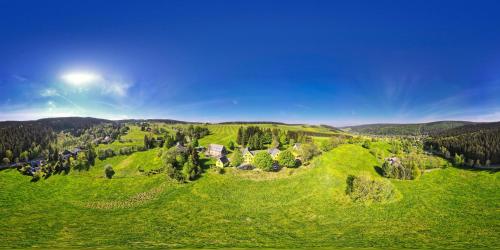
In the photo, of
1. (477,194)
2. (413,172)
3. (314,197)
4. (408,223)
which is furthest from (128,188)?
(477,194)

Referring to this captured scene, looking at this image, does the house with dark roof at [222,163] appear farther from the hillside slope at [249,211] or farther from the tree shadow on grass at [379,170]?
the tree shadow on grass at [379,170]

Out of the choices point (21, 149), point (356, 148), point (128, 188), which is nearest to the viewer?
point (128, 188)

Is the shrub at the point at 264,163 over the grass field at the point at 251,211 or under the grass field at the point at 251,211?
over

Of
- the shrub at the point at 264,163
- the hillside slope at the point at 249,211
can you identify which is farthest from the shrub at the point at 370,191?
the shrub at the point at 264,163

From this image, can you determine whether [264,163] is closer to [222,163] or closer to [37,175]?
[222,163]

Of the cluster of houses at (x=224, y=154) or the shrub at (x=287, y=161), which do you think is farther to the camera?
the cluster of houses at (x=224, y=154)

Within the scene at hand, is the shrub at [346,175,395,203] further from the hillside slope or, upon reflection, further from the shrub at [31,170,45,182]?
the shrub at [31,170,45,182]

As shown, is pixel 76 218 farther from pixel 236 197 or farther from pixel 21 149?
pixel 21 149
